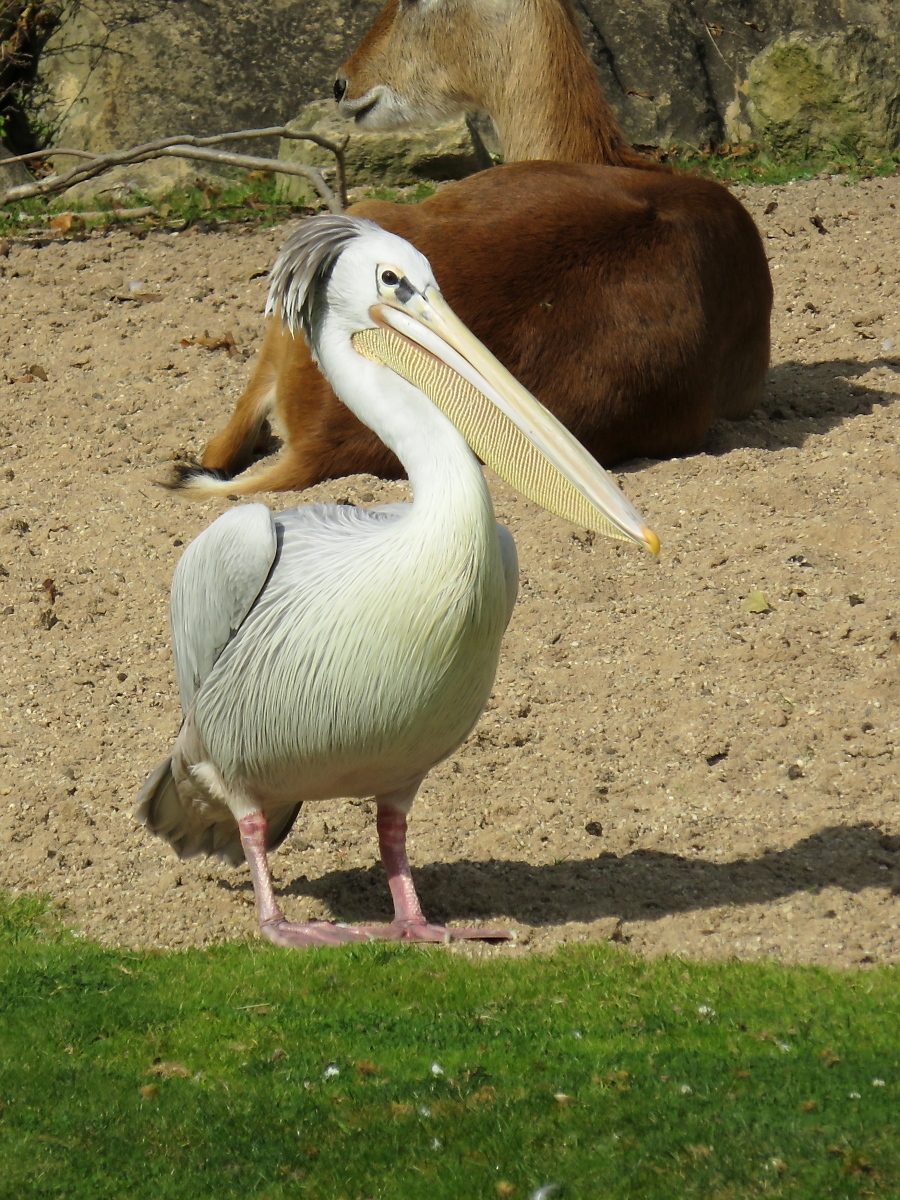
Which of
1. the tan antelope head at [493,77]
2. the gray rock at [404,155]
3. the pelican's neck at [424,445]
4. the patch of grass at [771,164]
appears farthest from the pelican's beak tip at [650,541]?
the patch of grass at [771,164]

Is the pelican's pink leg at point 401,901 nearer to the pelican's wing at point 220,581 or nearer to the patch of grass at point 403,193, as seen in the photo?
the pelican's wing at point 220,581

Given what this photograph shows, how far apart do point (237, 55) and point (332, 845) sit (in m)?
8.58

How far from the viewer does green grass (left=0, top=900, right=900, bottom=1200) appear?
2.77 metres

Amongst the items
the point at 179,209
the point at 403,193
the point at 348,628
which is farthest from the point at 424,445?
the point at 179,209

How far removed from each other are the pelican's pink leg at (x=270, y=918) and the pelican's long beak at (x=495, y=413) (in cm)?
120

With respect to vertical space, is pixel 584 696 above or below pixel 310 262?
below

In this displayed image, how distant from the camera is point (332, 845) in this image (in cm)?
498

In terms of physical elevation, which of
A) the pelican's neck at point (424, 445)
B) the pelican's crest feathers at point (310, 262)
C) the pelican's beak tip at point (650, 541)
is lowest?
the pelican's beak tip at point (650, 541)

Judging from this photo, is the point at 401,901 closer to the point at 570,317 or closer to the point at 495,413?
the point at 495,413

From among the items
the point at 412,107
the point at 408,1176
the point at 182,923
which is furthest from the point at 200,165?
the point at 408,1176

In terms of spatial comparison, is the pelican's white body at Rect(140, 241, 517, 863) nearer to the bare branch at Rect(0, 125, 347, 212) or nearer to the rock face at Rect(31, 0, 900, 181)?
the bare branch at Rect(0, 125, 347, 212)

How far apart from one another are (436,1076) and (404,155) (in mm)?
8461

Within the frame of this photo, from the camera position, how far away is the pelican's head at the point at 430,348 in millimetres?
3621

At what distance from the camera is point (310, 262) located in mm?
3945
